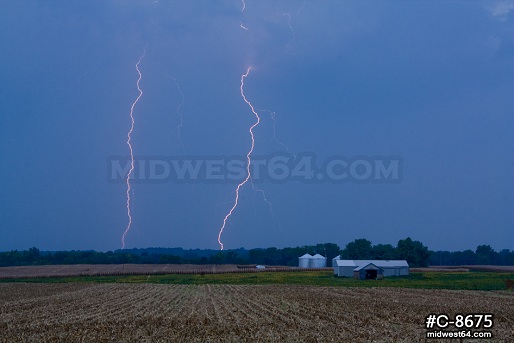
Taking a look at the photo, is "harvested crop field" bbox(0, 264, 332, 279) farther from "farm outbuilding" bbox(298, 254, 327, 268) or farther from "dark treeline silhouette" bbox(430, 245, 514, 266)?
"dark treeline silhouette" bbox(430, 245, 514, 266)

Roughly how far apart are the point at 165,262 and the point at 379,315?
107346 millimetres

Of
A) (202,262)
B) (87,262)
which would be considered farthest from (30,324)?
(87,262)

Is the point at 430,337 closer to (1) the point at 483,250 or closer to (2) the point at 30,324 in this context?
(2) the point at 30,324

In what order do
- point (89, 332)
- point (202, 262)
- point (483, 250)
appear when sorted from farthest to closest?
1. point (483, 250)
2. point (202, 262)
3. point (89, 332)

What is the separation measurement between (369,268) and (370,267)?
0.21 meters

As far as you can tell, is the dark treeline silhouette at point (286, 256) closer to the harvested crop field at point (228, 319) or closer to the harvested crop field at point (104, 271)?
the harvested crop field at point (104, 271)

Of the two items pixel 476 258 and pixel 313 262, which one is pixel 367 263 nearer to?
pixel 313 262

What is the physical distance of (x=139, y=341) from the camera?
18.2 meters

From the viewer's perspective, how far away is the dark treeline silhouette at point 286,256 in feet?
351

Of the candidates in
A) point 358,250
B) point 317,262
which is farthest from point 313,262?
point 358,250

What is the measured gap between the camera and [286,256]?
153 meters

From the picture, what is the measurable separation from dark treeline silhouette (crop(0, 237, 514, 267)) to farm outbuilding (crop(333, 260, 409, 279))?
26.9 meters

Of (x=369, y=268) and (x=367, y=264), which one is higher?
(x=367, y=264)

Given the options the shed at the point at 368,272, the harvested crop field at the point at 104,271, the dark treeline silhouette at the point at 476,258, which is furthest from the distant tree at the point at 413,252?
the dark treeline silhouette at the point at 476,258
